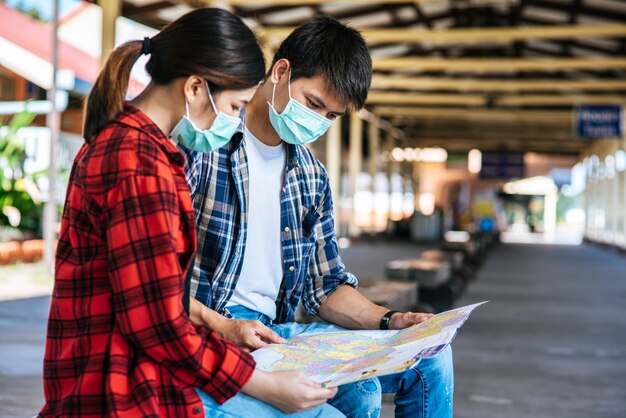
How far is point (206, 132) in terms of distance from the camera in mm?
1563

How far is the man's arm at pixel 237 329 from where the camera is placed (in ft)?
5.66

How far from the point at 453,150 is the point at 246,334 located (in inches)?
1162

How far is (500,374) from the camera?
4.54 m

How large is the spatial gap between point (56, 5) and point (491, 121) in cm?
1942

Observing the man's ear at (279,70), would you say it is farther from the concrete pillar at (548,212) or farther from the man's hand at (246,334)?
the concrete pillar at (548,212)

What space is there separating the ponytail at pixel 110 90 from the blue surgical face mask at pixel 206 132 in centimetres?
12

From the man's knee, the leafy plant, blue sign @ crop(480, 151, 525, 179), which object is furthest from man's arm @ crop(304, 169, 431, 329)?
blue sign @ crop(480, 151, 525, 179)

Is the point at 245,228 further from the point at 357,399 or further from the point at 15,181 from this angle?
the point at 15,181

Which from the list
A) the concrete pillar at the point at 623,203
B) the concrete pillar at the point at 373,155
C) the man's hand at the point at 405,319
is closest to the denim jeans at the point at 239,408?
the man's hand at the point at 405,319

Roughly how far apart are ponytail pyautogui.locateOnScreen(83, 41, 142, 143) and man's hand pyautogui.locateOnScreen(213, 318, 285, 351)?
0.54 metres

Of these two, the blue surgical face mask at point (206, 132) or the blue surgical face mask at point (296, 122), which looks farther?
the blue surgical face mask at point (296, 122)

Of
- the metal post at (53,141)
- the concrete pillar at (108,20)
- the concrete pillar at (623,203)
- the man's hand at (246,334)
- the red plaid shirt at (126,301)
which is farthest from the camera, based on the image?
the concrete pillar at (623,203)

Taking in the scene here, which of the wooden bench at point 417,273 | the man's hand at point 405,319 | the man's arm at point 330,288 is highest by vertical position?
the man's arm at point 330,288

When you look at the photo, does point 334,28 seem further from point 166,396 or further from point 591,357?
point 591,357
